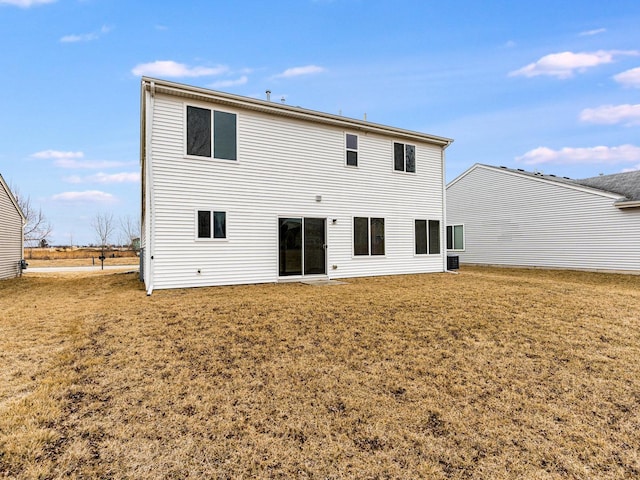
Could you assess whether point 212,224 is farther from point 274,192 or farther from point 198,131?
point 198,131

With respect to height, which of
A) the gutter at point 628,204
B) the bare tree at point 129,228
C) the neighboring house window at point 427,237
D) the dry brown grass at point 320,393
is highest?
the bare tree at point 129,228

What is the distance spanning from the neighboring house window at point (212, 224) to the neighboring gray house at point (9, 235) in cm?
950

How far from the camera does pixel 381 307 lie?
246 inches

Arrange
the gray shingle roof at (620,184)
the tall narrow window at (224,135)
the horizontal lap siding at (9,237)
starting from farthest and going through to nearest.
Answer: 1. the gray shingle roof at (620,184)
2. the horizontal lap siding at (9,237)
3. the tall narrow window at (224,135)

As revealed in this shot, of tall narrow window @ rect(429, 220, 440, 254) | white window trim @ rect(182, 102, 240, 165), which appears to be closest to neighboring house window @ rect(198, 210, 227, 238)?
white window trim @ rect(182, 102, 240, 165)

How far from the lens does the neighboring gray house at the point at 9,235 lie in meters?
12.3

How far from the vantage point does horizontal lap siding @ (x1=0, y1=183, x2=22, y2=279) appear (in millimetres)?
12328

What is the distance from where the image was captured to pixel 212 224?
889cm

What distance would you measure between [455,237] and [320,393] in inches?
685

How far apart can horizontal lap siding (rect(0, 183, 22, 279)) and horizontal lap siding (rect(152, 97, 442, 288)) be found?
8.98 m

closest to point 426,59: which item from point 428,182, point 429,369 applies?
point 428,182

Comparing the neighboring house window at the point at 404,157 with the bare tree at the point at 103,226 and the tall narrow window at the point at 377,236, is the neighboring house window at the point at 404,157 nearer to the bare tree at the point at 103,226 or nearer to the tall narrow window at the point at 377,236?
the tall narrow window at the point at 377,236

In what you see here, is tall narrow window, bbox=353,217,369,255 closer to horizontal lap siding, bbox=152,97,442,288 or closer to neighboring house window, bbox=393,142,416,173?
horizontal lap siding, bbox=152,97,442,288

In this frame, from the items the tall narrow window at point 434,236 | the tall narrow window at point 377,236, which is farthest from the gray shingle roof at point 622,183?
the tall narrow window at point 377,236
